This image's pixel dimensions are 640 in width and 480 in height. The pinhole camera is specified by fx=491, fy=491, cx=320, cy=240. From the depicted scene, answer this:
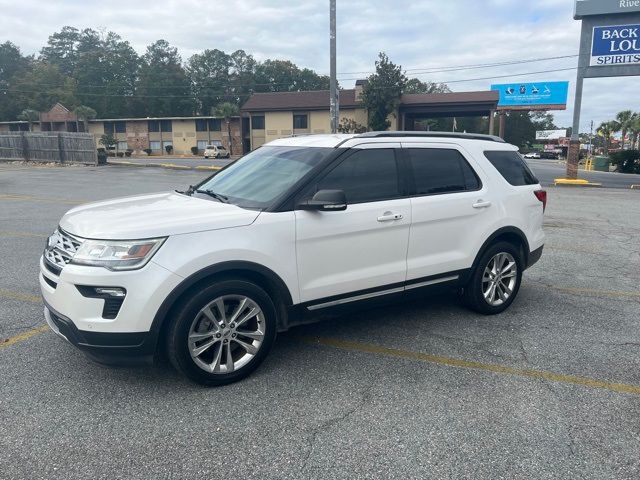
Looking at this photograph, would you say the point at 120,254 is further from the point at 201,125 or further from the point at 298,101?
the point at 201,125

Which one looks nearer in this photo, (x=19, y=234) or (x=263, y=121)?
(x=19, y=234)

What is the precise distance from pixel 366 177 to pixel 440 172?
0.91 meters

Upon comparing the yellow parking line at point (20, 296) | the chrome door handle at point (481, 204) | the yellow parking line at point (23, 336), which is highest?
the chrome door handle at point (481, 204)

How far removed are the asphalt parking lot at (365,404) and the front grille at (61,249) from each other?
88cm

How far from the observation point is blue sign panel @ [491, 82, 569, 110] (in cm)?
4909

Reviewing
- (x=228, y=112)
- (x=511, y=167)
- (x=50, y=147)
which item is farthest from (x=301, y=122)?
(x=511, y=167)

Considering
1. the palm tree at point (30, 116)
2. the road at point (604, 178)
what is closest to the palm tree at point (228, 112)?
the palm tree at point (30, 116)

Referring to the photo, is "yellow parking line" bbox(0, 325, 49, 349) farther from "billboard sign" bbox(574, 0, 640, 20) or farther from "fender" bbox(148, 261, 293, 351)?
"billboard sign" bbox(574, 0, 640, 20)

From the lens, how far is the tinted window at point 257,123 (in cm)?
5309

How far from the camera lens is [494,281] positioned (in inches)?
199

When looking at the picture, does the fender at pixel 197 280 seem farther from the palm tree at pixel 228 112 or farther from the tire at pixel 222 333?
the palm tree at pixel 228 112

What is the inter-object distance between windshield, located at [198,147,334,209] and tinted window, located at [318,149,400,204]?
194 millimetres

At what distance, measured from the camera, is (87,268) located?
10.5 feet

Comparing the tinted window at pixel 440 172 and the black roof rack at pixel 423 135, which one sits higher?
the black roof rack at pixel 423 135
